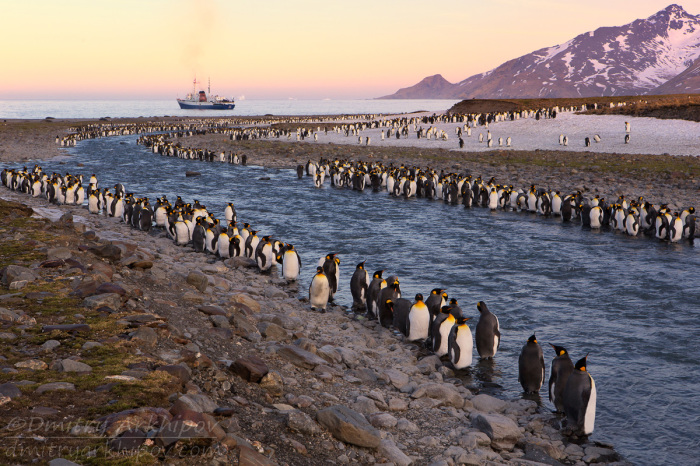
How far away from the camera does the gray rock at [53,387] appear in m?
5.20

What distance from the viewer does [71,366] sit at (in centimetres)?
575

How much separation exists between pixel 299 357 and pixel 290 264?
590cm

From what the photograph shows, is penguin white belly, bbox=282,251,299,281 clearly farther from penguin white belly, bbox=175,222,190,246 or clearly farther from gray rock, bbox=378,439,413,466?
gray rock, bbox=378,439,413,466

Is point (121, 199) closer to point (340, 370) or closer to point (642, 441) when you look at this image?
point (340, 370)

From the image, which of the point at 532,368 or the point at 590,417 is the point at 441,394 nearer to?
the point at 532,368

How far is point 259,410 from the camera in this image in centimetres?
601

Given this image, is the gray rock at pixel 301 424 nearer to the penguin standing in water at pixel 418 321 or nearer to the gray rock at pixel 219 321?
the gray rock at pixel 219 321

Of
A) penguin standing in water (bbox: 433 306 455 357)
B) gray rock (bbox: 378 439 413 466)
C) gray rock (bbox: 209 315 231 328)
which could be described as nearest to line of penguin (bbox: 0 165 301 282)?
gray rock (bbox: 209 315 231 328)

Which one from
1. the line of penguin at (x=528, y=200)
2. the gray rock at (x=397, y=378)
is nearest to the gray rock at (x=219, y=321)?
the gray rock at (x=397, y=378)

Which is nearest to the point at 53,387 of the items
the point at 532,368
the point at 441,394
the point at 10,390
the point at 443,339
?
the point at 10,390

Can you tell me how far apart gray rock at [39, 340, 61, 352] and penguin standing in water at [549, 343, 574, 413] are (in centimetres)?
668

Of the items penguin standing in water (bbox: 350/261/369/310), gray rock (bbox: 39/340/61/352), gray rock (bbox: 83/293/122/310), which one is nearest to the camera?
gray rock (bbox: 39/340/61/352)

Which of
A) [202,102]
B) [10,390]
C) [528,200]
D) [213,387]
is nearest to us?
[10,390]

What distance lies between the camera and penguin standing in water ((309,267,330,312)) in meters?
11.6
